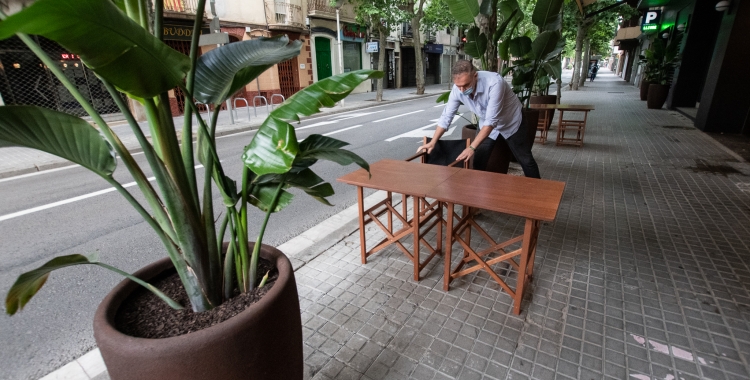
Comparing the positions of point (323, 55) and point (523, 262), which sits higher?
point (323, 55)

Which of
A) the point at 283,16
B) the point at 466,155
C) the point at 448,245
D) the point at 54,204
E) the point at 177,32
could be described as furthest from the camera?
the point at 283,16

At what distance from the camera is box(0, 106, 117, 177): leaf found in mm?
1081

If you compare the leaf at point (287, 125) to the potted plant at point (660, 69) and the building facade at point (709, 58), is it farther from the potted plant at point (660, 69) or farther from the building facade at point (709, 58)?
the potted plant at point (660, 69)

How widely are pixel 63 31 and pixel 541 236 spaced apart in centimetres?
386

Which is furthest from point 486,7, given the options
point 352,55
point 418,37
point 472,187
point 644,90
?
point 352,55

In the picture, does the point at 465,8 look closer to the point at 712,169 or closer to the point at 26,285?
the point at 712,169

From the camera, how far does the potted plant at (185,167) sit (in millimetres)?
971

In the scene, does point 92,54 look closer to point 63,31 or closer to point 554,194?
point 63,31

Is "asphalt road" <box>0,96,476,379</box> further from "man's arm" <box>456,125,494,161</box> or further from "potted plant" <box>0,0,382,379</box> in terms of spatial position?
"man's arm" <box>456,125,494,161</box>

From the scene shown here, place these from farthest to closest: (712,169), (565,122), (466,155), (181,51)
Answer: (181,51), (565,122), (712,169), (466,155)

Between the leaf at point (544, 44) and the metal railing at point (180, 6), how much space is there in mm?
12393

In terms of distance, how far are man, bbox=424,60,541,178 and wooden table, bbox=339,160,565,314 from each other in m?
0.61

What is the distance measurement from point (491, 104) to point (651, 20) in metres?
18.9

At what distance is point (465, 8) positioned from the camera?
491cm
